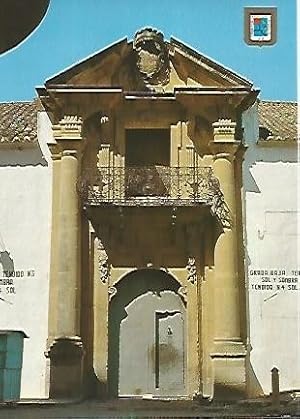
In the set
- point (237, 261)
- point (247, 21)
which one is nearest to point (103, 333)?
point (237, 261)

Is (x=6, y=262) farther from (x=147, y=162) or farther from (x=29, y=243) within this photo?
(x=147, y=162)

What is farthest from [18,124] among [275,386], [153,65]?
[275,386]

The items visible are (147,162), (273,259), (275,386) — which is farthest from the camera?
(147,162)

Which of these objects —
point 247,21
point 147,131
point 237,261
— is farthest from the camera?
point 147,131

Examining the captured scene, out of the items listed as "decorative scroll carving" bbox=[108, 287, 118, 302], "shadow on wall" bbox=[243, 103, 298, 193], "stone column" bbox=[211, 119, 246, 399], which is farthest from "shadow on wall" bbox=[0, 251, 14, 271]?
"shadow on wall" bbox=[243, 103, 298, 193]

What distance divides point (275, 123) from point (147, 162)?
1.10 meters

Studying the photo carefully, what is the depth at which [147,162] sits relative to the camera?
236 inches

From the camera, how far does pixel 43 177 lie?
5.74m

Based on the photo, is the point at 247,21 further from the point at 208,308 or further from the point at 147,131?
the point at 208,308

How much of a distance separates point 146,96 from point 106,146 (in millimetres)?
541

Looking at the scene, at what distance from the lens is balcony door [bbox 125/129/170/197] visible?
5.80 metres

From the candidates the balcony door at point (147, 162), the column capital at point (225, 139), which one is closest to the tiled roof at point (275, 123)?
the column capital at point (225, 139)

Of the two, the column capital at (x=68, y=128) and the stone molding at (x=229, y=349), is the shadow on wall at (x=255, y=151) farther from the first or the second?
the column capital at (x=68, y=128)

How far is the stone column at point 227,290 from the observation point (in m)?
5.40
